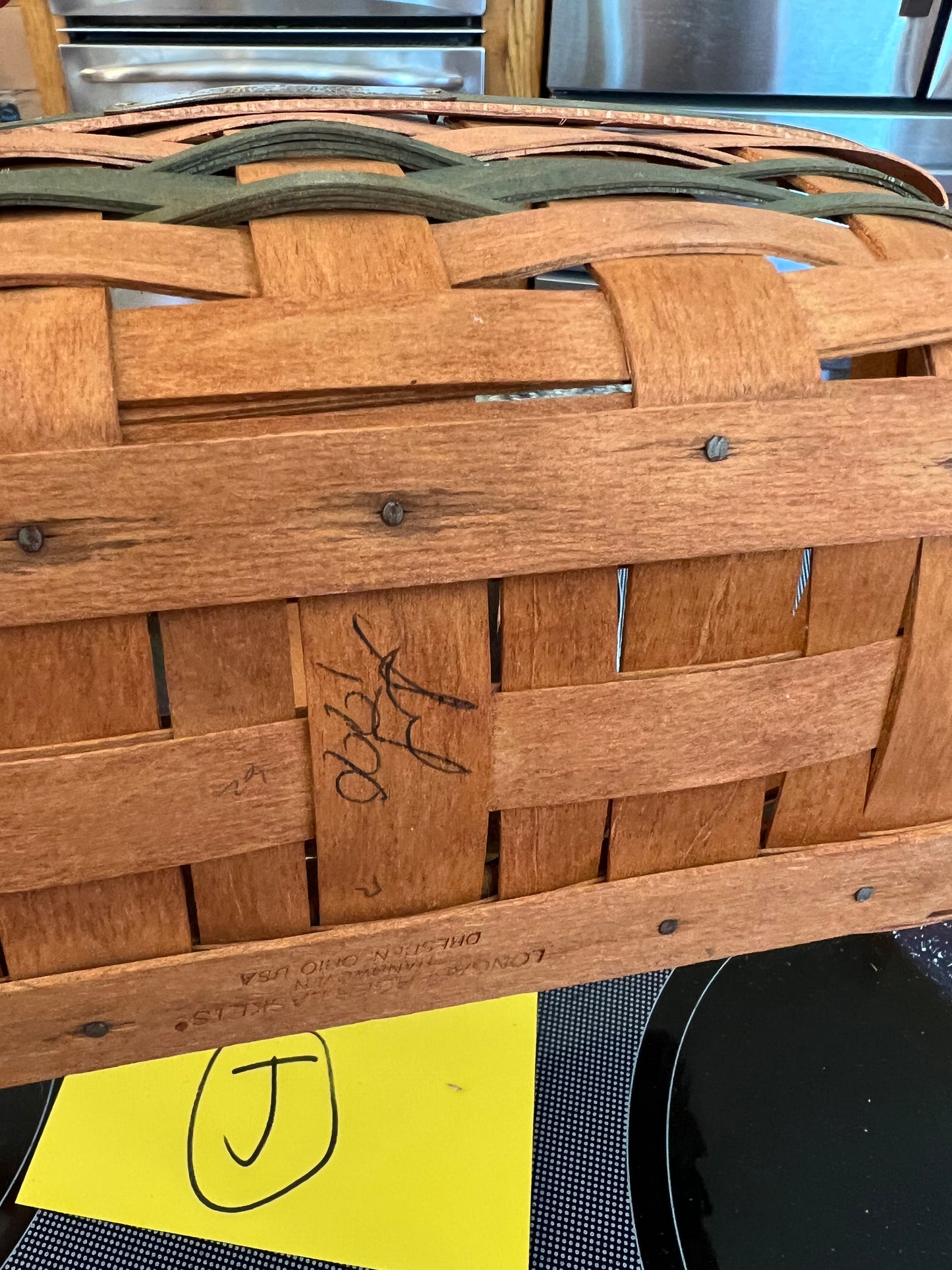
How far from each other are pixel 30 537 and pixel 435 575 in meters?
0.12

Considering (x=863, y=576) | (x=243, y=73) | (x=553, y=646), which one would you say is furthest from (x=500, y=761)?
(x=243, y=73)

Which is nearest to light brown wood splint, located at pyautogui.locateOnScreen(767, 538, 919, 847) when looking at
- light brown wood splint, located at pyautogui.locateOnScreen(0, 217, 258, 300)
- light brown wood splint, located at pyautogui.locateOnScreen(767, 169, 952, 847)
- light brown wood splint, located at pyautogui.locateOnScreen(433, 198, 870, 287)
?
light brown wood splint, located at pyautogui.locateOnScreen(767, 169, 952, 847)

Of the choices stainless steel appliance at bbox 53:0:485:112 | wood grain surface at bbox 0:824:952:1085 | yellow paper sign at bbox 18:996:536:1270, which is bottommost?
yellow paper sign at bbox 18:996:536:1270

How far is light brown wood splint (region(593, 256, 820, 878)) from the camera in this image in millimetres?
321

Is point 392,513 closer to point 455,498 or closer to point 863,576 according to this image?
point 455,498

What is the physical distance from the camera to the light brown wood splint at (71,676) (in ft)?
0.92

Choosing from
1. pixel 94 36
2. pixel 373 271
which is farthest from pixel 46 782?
pixel 94 36

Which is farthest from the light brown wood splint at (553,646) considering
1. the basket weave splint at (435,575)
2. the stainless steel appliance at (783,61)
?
the stainless steel appliance at (783,61)

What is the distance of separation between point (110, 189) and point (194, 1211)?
425mm

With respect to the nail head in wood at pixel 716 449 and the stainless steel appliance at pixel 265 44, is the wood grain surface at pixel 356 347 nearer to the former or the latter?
the nail head in wood at pixel 716 449

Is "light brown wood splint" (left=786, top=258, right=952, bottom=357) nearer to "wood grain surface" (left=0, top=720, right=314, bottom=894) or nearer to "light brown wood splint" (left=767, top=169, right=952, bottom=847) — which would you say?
"light brown wood splint" (left=767, top=169, right=952, bottom=847)

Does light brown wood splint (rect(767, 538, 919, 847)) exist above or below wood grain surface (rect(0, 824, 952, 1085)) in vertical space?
above

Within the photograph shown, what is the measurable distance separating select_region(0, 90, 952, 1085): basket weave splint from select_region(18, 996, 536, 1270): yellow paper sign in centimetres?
10
